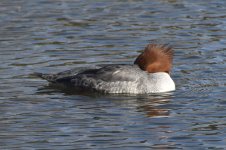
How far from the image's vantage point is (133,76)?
55.9 feet

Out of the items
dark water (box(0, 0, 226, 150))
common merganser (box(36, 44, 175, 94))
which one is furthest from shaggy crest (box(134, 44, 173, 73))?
dark water (box(0, 0, 226, 150))

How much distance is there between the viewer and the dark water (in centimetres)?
1362

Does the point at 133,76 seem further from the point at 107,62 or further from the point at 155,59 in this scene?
the point at 107,62

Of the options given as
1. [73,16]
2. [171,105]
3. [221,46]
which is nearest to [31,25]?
[73,16]

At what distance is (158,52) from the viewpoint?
56.4 feet

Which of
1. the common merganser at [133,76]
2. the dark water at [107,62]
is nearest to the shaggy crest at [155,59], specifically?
the common merganser at [133,76]

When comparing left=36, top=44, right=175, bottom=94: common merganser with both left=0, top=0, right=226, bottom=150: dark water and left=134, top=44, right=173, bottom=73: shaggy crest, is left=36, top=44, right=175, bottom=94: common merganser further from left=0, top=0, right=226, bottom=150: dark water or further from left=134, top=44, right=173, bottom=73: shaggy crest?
left=0, top=0, right=226, bottom=150: dark water

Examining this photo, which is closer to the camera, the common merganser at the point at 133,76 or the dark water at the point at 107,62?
the dark water at the point at 107,62

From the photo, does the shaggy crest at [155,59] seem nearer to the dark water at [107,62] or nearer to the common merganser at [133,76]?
the common merganser at [133,76]

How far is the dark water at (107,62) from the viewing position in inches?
536

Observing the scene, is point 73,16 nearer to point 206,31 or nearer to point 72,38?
point 72,38

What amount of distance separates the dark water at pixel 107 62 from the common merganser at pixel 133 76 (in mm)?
262

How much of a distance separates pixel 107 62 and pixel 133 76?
1.78m

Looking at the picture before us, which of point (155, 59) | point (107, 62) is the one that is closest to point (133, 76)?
point (155, 59)
